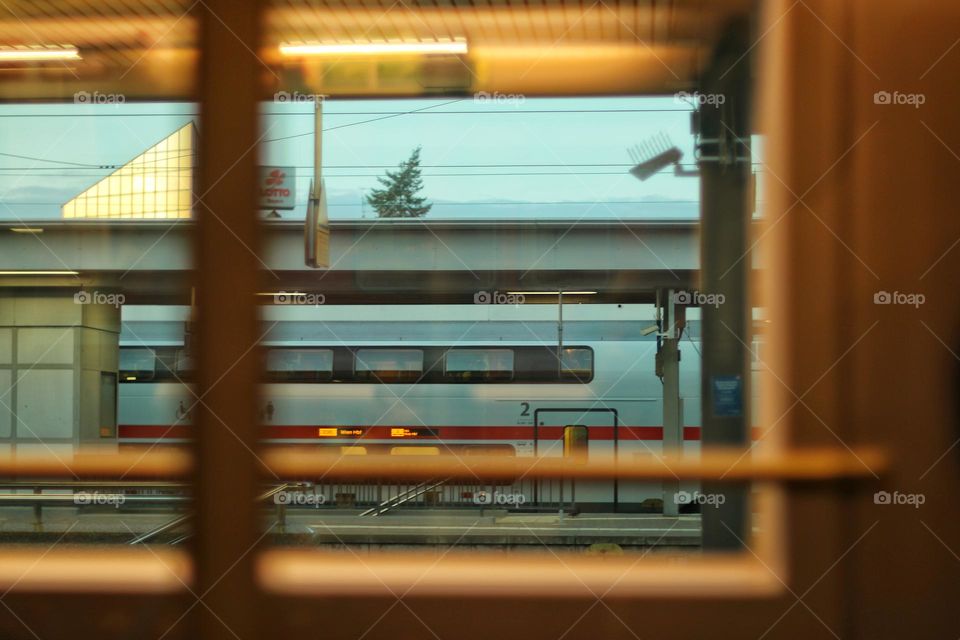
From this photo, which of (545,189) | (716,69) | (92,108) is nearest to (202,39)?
(92,108)

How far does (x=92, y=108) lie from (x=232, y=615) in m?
1.39

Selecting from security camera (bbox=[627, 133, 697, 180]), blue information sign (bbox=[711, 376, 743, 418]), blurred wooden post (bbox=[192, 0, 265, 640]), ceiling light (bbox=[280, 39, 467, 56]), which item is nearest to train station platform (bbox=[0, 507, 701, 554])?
blurred wooden post (bbox=[192, 0, 265, 640])

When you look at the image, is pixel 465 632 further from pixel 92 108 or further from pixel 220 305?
pixel 92 108

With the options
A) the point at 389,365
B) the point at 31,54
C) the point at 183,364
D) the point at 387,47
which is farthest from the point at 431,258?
the point at 31,54

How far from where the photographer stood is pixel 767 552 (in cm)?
216

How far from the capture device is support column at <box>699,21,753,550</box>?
2223 millimetres

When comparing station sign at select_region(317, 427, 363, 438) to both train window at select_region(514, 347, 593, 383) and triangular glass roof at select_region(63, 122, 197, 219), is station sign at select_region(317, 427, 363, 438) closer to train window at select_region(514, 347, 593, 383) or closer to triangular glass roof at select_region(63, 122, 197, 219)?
train window at select_region(514, 347, 593, 383)

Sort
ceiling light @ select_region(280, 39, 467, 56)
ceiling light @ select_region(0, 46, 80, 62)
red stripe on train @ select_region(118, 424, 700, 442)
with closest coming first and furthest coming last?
1. red stripe on train @ select_region(118, 424, 700, 442)
2. ceiling light @ select_region(280, 39, 467, 56)
3. ceiling light @ select_region(0, 46, 80, 62)

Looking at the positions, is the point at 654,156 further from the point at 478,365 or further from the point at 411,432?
the point at 411,432

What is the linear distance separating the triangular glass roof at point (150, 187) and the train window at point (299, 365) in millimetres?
407

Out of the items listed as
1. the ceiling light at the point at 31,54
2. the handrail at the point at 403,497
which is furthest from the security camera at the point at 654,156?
the ceiling light at the point at 31,54

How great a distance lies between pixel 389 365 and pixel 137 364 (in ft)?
2.18

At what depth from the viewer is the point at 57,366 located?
244 cm

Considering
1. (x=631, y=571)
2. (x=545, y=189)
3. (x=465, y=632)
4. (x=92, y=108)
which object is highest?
(x=92, y=108)
